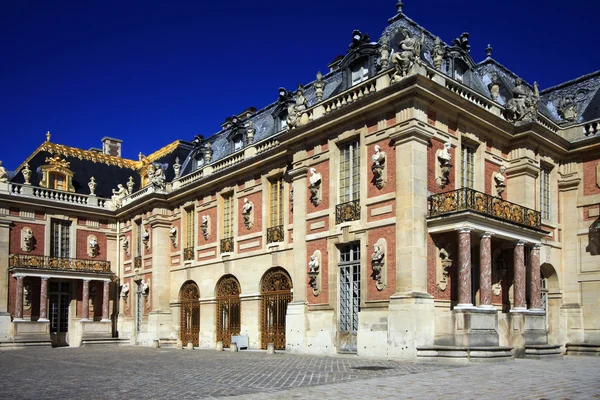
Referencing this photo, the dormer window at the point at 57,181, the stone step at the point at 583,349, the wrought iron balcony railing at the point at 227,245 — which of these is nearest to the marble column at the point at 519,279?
the stone step at the point at 583,349

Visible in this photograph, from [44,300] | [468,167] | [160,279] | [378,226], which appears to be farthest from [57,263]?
[468,167]

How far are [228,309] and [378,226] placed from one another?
9.42 meters

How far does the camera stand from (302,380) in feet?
39.2

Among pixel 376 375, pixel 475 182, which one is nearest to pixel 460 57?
pixel 475 182

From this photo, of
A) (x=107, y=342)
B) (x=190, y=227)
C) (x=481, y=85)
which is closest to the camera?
(x=481, y=85)

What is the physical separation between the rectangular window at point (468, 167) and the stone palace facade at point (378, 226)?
0.05 meters

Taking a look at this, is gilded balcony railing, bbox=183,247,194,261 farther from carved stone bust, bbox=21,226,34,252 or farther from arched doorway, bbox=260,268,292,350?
carved stone bust, bbox=21,226,34,252

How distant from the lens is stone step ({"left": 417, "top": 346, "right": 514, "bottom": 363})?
1570 centimetres

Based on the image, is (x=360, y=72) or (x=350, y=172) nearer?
(x=350, y=172)

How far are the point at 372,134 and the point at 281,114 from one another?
7.09 metres

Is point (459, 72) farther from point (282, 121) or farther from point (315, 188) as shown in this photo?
point (282, 121)

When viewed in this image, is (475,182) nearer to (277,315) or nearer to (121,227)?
(277,315)

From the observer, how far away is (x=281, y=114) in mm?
25094

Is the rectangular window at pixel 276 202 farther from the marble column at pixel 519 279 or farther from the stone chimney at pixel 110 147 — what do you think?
the stone chimney at pixel 110 147
